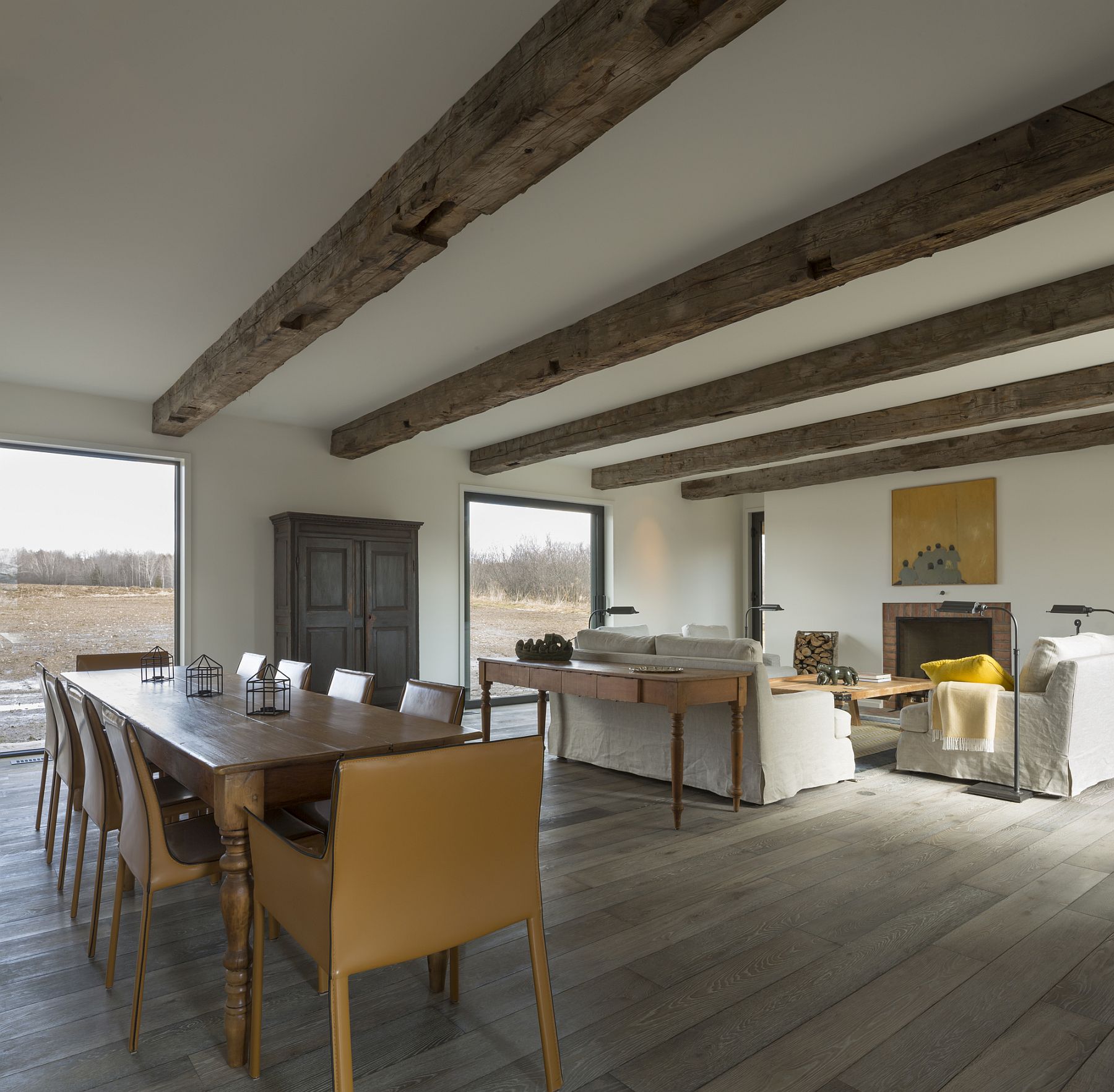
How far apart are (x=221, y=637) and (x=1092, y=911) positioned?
19.8ft

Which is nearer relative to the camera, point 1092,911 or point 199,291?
point 1092,911

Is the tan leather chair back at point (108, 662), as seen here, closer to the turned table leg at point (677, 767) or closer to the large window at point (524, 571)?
the turned table leg at point (677, 767)

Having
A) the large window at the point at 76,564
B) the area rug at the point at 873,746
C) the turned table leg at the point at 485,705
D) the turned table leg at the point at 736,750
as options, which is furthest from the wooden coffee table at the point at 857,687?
the large window at the point at 76,564

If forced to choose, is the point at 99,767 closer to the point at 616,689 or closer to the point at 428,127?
the point at 428,127

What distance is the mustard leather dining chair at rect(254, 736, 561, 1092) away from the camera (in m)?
1.63

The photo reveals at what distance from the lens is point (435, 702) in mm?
3016

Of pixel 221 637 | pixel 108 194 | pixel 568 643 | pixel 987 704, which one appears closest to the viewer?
pixel 108 194

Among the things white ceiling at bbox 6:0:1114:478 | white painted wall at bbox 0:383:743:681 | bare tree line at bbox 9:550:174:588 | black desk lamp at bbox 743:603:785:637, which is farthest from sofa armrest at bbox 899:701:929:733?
bare tree line at bbox 9:550:174:588

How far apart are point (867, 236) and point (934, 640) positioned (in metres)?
6.13

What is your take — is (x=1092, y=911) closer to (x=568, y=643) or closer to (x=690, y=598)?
(x=568, y=643)

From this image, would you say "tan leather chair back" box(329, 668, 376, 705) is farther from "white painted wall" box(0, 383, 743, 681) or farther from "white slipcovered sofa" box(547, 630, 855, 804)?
"white painted wall" box(0, 383, 743, 681)

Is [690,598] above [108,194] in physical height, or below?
below

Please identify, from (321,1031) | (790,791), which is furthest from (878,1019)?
(790,791)

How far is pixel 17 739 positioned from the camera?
5723 millimetres
